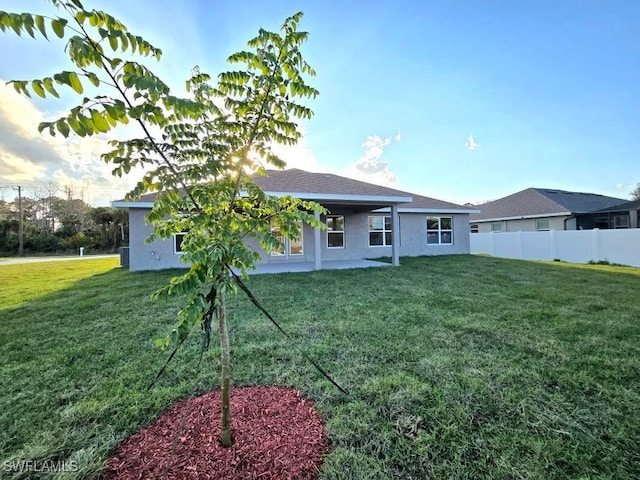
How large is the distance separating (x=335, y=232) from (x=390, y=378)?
40.6 ft

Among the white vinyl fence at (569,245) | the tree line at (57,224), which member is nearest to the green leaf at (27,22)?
the white vinyl fence at (569,245)

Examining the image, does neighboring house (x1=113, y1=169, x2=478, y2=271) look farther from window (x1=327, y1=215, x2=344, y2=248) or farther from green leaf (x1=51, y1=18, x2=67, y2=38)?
green leaf (x1=51, y1=18, x2=67, y2=38)

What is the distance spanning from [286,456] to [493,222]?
1046 inches

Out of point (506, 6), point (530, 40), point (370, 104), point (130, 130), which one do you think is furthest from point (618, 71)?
point (130, 130)

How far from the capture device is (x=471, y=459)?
7.08 ft

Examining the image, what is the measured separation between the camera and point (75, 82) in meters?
1.27

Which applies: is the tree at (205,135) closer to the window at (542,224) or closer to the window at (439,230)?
the window at (439,230)

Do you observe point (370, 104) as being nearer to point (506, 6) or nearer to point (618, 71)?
point (506, 6)

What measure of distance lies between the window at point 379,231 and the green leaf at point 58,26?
15.6 metres

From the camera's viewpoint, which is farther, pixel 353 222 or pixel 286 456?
pixel 353 222

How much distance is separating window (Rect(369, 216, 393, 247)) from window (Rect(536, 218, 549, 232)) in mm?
13141

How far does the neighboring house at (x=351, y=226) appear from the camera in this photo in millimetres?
11820

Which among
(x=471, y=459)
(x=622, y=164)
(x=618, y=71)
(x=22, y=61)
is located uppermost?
(x=618, y=71)

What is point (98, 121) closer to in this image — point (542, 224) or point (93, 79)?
point (93, 79)
